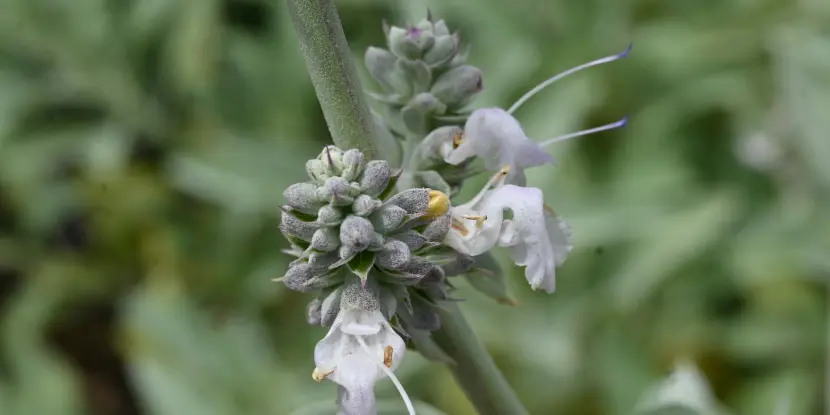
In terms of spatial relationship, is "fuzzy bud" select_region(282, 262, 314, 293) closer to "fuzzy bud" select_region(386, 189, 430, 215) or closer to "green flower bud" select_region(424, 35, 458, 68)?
"fuzzy bud" select_region(386, 189, 430, 215)

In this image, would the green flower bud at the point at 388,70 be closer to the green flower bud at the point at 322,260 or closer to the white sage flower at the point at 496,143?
the white sage flower at the point at 496,143

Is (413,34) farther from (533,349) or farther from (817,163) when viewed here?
(817,163)

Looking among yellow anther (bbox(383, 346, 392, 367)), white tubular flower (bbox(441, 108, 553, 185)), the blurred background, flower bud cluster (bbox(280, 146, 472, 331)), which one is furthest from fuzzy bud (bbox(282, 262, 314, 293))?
the blurred background

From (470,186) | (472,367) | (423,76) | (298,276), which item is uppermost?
(423,76)

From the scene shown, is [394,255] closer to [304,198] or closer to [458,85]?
[304,198]

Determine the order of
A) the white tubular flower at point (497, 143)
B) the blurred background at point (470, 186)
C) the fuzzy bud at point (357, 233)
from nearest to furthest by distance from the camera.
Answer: the fuzzy bud at point (357, 233) → the white tubular flower at point (497, 143) → the blurred background at point (470, 186)

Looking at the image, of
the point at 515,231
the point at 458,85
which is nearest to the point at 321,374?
A: the point at 515,231

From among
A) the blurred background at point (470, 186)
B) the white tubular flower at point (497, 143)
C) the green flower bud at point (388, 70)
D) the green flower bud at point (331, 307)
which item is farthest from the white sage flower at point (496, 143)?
the blurred background at point (470, 186)

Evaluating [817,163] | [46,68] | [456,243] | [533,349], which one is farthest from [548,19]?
[456,243]
